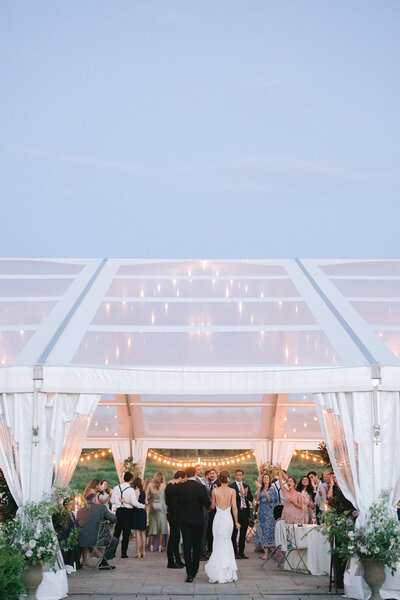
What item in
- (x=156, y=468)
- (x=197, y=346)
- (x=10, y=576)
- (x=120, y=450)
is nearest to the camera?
(x=10, y=576)

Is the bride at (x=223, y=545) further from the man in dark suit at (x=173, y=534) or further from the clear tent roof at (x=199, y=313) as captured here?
the clear tent roof at (x=199, y=313)

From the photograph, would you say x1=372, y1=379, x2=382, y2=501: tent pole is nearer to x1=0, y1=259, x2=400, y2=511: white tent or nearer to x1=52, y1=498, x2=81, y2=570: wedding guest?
x1=0, y1=259, x2=400, y2=511: white tent

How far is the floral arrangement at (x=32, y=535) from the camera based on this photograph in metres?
6.80

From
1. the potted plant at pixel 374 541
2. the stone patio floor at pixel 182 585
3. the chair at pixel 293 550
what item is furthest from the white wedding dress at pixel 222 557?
the potted plant at pixel 374 541

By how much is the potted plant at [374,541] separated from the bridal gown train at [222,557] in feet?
4.68

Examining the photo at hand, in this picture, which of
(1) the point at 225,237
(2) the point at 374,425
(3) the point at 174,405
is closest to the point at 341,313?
(2) the point at 374,425

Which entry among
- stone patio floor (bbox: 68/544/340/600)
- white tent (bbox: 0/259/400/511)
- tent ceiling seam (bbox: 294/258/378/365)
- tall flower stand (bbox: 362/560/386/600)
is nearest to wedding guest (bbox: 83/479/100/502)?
stone patio floor (bbox: 68/544/340/600)

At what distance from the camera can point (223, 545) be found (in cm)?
805

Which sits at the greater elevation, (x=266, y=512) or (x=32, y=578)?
(x=32, y=578)

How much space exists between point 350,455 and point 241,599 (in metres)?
1.81

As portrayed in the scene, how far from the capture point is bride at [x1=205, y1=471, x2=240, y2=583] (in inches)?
317

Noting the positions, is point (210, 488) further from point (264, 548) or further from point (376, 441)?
point (376, 441)

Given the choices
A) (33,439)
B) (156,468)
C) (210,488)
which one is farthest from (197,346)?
(156,468)

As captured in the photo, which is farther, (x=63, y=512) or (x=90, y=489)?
(x=90, y=489)
